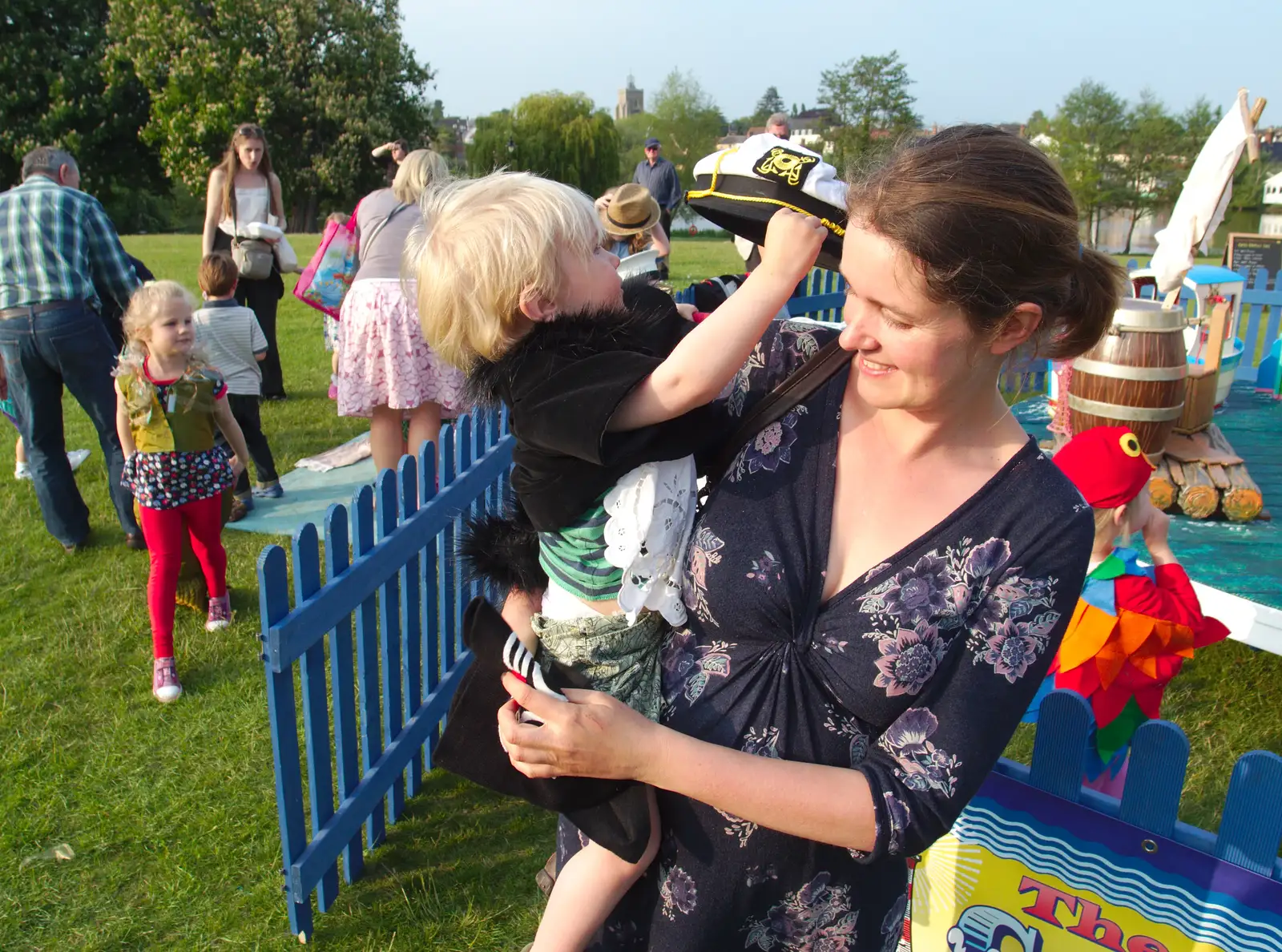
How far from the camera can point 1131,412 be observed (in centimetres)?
495

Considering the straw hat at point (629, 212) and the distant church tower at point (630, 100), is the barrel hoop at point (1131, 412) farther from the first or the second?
the distant church tower at point (630, 100)

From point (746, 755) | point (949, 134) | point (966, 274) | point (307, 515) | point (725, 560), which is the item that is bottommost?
point (307, 515)

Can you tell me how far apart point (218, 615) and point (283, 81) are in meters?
41.6

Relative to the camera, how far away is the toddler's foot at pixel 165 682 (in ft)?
13.1

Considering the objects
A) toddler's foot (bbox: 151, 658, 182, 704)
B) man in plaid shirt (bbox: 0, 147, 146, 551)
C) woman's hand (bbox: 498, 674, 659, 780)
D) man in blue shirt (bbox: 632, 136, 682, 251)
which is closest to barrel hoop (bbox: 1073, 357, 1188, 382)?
woman's hand (bbox: 498, 674, 659, 780)

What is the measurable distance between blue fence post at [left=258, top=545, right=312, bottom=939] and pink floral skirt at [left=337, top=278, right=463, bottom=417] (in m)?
2.94

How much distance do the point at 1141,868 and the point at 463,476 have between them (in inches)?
96.6

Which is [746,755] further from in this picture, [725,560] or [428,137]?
[428,137]

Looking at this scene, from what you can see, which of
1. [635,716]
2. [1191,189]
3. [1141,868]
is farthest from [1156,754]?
[1191,189]

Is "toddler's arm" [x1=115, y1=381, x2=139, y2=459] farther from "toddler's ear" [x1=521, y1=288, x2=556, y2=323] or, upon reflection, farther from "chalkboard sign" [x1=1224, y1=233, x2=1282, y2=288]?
"chalkboard sign" [x1=1224, y1=233, x2=1282, y2=288]

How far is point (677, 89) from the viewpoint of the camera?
262ft

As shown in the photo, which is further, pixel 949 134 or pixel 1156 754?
pixel 1156 754

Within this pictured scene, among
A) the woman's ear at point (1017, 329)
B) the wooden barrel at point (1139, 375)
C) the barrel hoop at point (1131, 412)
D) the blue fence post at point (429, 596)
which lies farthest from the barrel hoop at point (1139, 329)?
the woman's ear at point (1017, 329)

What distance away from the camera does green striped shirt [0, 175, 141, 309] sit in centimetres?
495
